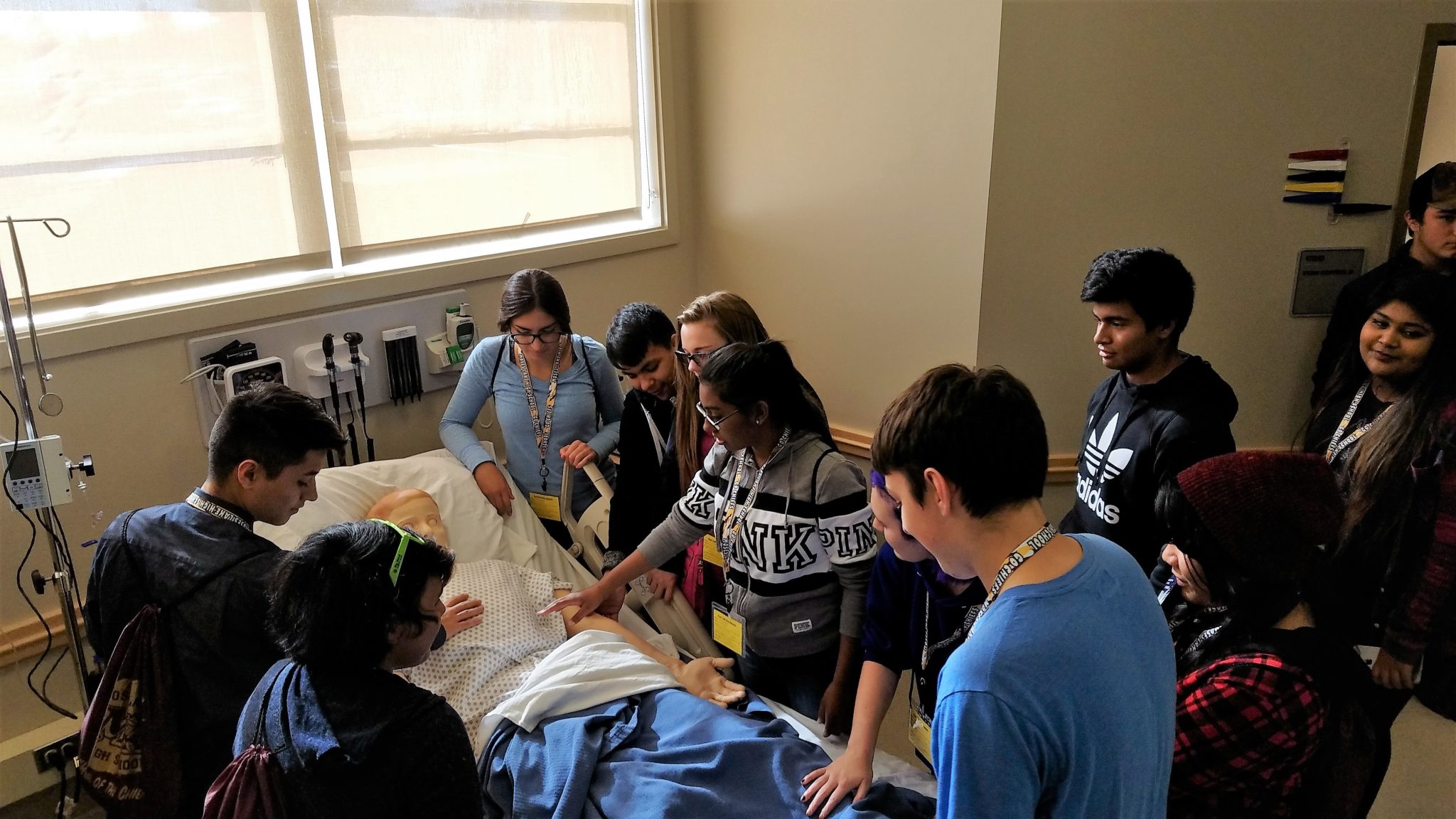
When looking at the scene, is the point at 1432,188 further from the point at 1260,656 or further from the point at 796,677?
the point at 796,677

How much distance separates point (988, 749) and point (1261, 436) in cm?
293

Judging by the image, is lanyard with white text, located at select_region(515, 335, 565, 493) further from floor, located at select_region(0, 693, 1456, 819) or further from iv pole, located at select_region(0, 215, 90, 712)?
floor, located at select_region(0, 693, 1456, 819)

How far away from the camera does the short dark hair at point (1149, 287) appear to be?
190 centimetres

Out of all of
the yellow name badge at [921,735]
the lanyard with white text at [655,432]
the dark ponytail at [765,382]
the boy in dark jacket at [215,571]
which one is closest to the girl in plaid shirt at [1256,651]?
the yellow name badge at [921,735]

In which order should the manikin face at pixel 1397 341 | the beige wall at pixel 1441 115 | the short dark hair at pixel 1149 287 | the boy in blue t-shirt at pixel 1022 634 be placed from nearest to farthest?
1. the boy in blue t-shirt at pixel 1022 634
2. the short dark hair at pixel 1149 287
3. the manikin face at pixel 1397 341
4. the beige wall at pixel 1441 115

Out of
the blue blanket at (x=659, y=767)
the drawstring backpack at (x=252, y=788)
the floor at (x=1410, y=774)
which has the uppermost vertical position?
the drawstring backpack at (x=252, y=788)

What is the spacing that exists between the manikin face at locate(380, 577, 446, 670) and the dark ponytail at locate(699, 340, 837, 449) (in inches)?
26.6

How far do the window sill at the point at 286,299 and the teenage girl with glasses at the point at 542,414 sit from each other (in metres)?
0.37

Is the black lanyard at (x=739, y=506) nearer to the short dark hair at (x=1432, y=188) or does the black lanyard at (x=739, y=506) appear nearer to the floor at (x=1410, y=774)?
the floor at (x=1410, y=774)

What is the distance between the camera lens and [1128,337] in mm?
1933

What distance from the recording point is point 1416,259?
281cm

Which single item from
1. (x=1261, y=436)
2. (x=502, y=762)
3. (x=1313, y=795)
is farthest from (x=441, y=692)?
(x=1261, y=436)

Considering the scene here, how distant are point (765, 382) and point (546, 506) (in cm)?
115

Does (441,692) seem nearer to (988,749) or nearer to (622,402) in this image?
(622,402)
